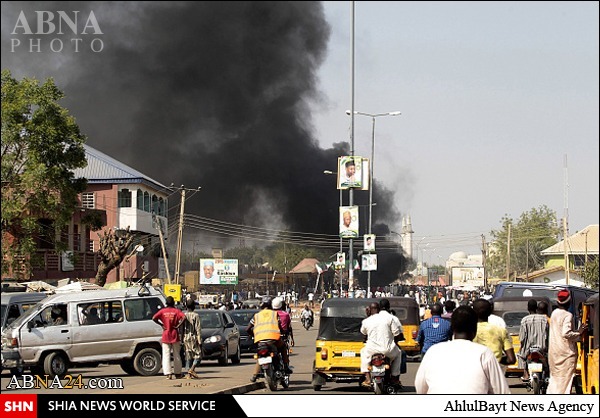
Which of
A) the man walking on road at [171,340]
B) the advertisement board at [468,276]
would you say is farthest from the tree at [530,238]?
the man walking on road at [171,340]

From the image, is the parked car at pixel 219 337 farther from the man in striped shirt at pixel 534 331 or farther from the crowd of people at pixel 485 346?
the man in striped shirt at pixel 534 331

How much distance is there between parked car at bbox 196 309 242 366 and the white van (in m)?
4.06

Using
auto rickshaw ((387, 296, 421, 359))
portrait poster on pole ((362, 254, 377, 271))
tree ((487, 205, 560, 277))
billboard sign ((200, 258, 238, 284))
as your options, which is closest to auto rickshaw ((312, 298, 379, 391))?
auto rickshaw ((387, 296, 421, 359))

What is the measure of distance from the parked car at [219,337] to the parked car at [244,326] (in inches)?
130

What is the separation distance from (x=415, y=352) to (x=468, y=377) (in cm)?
2136

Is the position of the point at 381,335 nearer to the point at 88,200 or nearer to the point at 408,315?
the point at 408,315

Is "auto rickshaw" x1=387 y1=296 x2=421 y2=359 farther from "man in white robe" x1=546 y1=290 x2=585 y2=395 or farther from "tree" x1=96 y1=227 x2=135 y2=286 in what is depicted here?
"tree" x1=96 y1=227 x2=135 y2=286

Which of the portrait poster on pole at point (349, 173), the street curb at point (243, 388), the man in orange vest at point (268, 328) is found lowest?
the street curb at point (243, 388)

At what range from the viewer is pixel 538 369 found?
15.6m

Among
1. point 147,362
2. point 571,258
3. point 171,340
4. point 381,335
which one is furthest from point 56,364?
point 571,258

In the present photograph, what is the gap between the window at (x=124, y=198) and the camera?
203ft

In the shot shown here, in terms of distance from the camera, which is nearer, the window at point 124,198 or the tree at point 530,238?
the window at point 124,198

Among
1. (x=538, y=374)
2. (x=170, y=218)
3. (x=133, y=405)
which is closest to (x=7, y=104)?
(x=538, y=374)

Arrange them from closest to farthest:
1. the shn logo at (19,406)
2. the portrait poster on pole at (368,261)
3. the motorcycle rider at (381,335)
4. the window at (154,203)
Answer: the shn logo at (19,406), the motorcycle rider at (381,335), the portrait poster on pole at (368,261), the window at (154,203)
